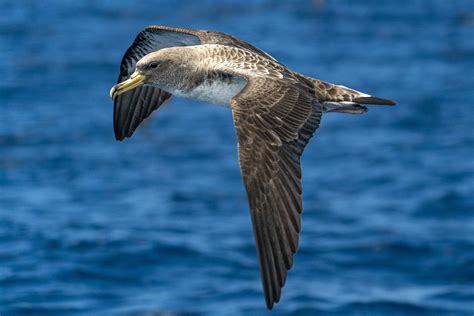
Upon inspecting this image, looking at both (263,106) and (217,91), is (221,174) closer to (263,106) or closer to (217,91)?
(217,91)

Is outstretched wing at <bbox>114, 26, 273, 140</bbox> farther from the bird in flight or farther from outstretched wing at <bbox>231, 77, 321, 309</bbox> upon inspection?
outstretched wing at <bbox>231, 77, 321, 309</bbox>

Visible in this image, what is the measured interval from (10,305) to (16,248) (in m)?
1.92

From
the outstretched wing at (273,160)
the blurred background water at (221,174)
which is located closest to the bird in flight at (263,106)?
the outstretched wing at (273,160)

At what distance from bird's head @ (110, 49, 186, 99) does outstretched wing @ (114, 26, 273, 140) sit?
922 millimetres

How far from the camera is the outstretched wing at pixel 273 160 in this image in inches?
339

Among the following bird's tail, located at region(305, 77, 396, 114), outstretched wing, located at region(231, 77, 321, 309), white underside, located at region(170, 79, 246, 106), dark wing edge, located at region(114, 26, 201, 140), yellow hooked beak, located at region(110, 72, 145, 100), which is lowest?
outstretched wing, located at region(231, 77, 321, 309)

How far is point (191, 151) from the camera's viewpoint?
20.5 m

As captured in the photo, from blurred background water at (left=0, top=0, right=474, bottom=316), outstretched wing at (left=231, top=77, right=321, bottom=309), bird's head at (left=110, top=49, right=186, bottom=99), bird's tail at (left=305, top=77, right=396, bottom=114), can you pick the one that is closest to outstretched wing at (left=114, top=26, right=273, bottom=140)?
bird's head at (left=110, top=49, right=186, bottom=99)

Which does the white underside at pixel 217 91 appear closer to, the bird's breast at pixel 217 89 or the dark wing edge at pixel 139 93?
the bird's breast at pixel 217 89

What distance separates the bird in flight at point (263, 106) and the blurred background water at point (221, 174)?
5.31 meters

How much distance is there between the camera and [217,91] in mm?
10094

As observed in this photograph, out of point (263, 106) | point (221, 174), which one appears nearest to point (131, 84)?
point (263, 106)

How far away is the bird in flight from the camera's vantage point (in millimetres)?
8711

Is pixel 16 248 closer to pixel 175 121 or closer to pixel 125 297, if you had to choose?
pixel 125 297
